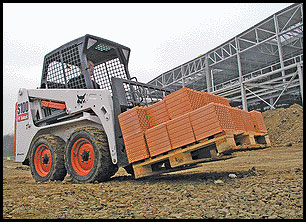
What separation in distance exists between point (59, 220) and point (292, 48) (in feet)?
98.5

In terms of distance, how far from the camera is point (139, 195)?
415cm

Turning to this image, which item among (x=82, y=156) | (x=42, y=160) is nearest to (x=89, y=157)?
(x=82, y=156)

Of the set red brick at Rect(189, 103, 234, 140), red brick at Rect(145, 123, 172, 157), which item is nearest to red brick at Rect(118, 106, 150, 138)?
red brick at Rect(145, 123, 172, 157)

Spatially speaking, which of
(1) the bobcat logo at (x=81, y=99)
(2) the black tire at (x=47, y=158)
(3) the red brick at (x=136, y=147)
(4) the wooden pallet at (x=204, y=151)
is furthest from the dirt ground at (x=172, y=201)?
(1) the bobcat logo at (x=81, y=99)

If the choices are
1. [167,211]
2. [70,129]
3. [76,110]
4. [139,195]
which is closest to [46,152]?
[70,129]

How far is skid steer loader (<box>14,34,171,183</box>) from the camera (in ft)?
18.2

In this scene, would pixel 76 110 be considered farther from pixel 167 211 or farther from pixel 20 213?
pixel 167 211

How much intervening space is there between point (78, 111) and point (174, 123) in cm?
249

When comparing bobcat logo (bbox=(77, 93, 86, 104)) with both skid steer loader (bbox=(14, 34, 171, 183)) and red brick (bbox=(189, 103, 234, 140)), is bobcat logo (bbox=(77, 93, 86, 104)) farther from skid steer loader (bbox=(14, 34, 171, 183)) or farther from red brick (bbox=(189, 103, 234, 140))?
red brick (bbox=(189, 103, 234, 140))

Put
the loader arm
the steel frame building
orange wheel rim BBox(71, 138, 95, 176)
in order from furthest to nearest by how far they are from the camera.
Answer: the steel frame building < orange wheel rim BBox(71, 138, 95, 176) < the loader arm

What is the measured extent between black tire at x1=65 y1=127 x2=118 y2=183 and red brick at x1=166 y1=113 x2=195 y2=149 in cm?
155

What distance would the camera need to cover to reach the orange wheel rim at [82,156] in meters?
5.78

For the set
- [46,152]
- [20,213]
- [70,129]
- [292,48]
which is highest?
[292,48]

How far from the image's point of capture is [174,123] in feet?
15.6
